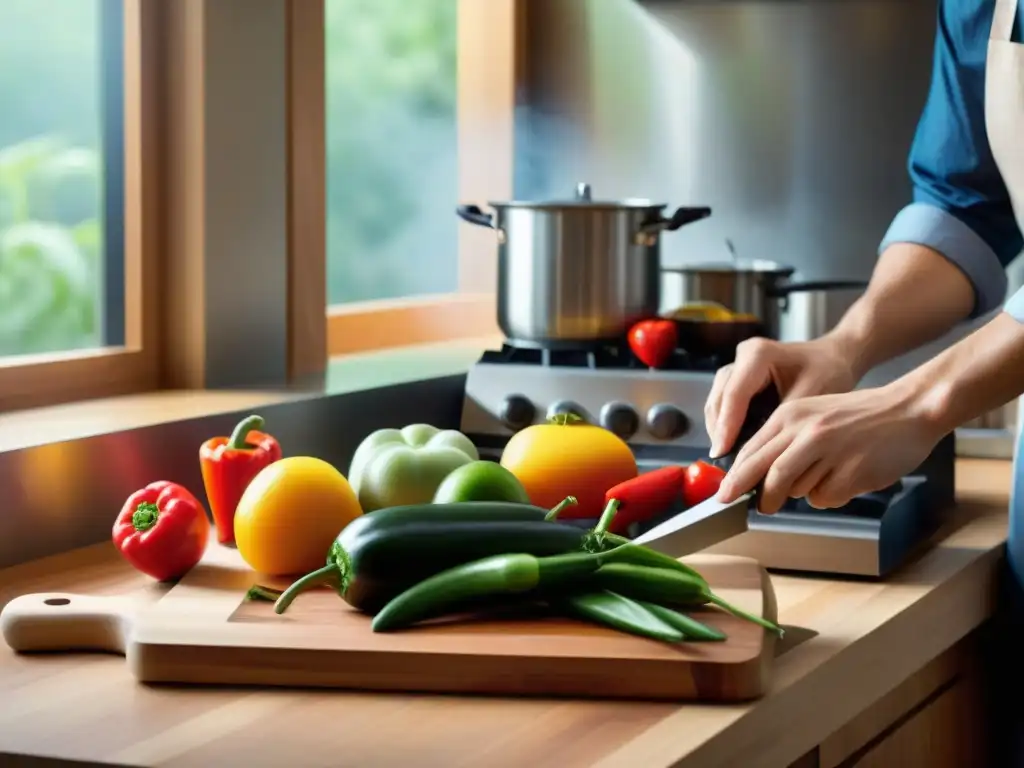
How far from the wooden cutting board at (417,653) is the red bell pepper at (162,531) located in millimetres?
158

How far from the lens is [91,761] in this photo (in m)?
0.89

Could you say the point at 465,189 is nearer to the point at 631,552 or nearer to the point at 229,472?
the point at 229,472

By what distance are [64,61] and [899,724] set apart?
1.12 meters

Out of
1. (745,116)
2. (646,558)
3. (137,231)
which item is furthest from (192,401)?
(745,116)

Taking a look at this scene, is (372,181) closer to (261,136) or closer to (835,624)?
(261,136)

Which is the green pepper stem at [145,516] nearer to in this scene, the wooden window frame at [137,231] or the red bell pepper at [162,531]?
the red bell pepper at [162,531]

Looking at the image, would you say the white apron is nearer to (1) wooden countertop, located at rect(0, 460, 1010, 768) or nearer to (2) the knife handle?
(2) the knife handle

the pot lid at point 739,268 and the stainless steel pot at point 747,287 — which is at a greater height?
the pot lid at point 739,268

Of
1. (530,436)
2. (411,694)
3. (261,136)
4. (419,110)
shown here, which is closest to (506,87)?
(419,110)

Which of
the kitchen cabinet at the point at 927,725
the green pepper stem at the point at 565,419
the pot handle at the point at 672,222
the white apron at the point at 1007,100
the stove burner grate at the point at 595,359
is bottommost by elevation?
the kitchen cabinet at the point at 927,725

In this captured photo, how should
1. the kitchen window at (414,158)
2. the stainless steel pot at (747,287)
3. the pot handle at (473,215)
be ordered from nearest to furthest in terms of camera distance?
the pot handle at (473,215)
the stainless steel pot at (747,287)
the kitchen window at (414,158)

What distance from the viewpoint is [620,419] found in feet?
5.88

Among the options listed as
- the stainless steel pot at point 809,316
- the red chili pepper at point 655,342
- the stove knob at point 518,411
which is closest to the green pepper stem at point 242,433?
the stove knob at point 518,411

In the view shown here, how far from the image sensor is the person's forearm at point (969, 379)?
→ 1.36m
